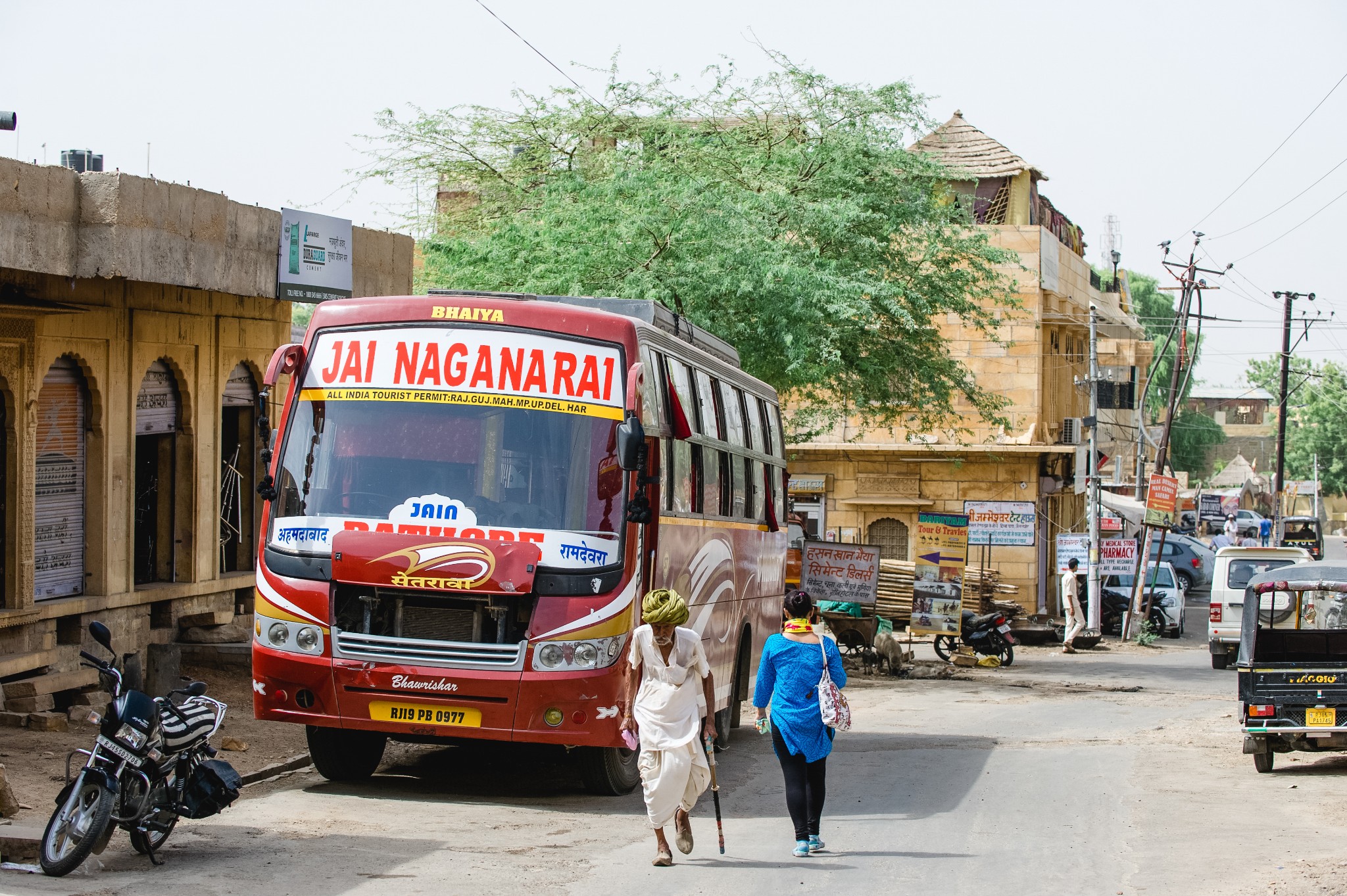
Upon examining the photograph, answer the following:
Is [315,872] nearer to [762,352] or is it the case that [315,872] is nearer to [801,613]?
[801,613]

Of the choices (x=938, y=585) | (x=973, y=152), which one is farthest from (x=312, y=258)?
(x=973, y=152)

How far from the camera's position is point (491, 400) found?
972 centimetres

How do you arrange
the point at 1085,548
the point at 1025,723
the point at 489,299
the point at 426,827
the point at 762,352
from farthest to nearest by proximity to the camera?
the point at 1085,548, the point at 762,352, the point at 1025,723, the point at 489,299, the point at 426,827

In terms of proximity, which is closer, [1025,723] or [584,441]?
[584,441]

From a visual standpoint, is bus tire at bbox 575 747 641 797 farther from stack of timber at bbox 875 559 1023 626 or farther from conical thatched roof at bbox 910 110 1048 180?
conical thatched roof at bbox 910 110 1048 180

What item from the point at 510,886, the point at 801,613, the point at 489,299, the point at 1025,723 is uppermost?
the point at 489,299

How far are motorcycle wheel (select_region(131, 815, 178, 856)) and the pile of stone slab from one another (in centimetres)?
437

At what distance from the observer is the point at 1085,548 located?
31.6 m

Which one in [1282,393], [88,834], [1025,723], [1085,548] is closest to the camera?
[88,834]

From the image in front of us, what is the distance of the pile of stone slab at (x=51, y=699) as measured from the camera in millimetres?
11867

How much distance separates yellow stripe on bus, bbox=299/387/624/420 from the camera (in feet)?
31.8

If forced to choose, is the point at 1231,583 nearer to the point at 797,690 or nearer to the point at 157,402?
the point at 157,402

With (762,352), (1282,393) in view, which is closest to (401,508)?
(762,352)

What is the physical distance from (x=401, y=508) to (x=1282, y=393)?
48.3m
